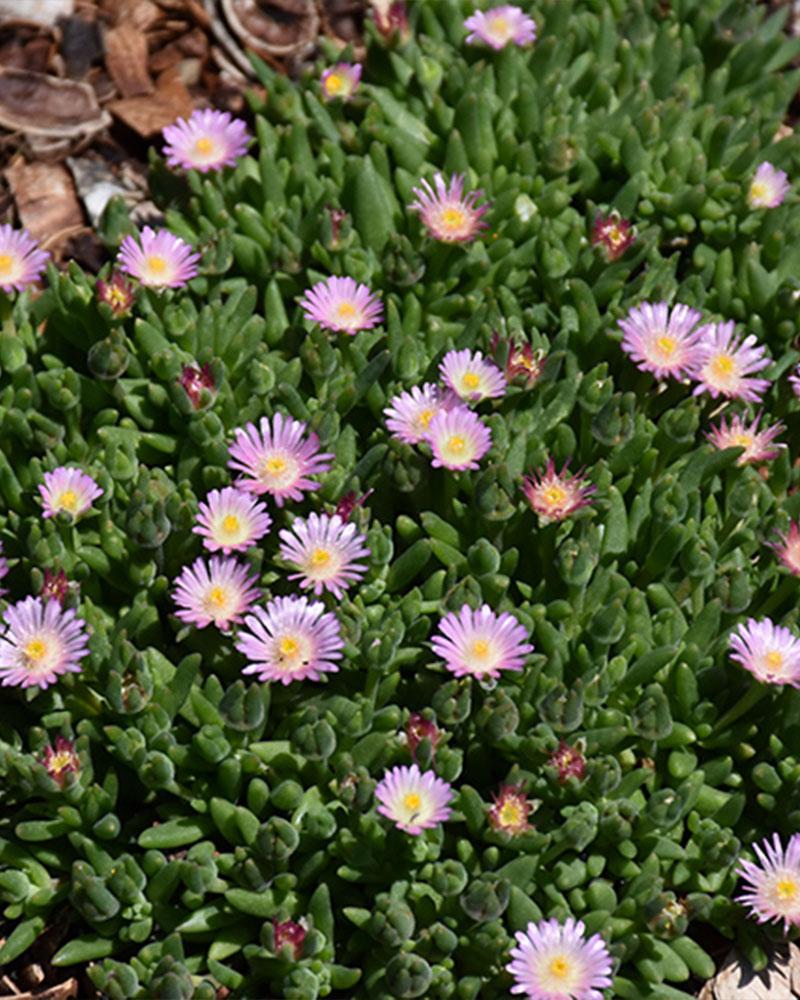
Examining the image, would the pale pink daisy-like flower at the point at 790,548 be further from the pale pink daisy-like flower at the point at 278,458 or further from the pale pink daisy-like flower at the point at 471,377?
the pale pink daisy-like flower at the point at 278,458

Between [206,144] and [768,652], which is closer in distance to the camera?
[768,652]

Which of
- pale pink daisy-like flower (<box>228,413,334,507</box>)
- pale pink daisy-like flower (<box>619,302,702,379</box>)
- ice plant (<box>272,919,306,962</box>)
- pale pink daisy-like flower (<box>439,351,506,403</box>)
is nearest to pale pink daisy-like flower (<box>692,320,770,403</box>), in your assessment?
pale pink daisy-like flower (<box>619,302,702,379</box>)

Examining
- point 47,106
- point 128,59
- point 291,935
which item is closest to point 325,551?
point 291,935

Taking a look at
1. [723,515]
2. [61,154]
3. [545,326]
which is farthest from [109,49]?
[723,515]

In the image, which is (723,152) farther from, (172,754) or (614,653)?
(172,754)

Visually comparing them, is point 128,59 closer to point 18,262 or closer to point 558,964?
point 18,262

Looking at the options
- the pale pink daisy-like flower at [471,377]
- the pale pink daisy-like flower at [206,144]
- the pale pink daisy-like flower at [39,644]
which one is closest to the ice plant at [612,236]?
the pale pink daisy-like flower at [471,377]

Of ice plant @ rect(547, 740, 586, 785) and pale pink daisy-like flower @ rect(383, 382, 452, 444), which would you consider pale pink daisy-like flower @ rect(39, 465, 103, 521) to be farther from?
ice plant @ rect(547, 740, 586, 785)
